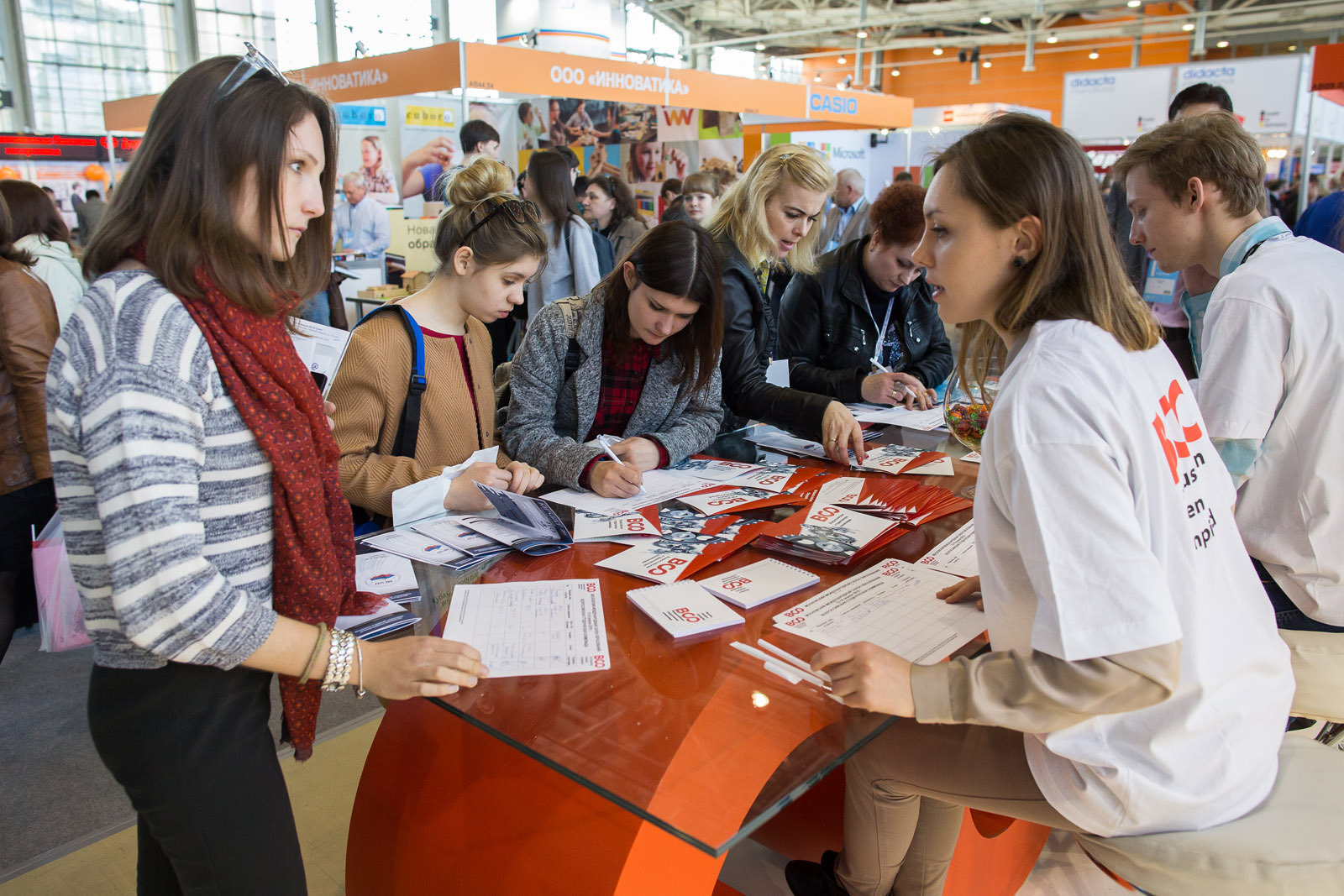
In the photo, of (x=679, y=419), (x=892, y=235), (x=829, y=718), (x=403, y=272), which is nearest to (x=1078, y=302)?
(x=829, y=718)

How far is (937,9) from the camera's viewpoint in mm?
17766

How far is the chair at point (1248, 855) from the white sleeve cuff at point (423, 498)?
Result: 124 centimetres

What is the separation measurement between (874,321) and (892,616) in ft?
6.04

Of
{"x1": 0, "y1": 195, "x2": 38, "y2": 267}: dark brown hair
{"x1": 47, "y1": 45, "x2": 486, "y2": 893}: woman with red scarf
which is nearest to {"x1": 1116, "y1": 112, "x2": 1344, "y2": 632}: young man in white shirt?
{"x1": 47, "y1": 45, "x2": 486, "y2": 893}: woman with red scarf

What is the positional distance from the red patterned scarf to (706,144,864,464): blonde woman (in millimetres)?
1322

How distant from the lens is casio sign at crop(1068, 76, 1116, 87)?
9.79m

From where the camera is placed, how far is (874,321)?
302 centimetres

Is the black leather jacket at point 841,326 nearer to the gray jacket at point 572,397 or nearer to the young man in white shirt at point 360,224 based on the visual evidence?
the gray jacket at point 572,397

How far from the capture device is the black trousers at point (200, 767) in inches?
41.6

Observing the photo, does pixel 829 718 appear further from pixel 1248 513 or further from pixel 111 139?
pixel 111 139

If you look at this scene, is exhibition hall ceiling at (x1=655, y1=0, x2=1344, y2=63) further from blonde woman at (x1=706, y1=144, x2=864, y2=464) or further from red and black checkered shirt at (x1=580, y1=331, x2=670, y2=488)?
red and black checkered shirt at (x1=580, y1=331, x2=670, y2=488)

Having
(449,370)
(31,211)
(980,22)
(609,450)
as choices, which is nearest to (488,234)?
(449,370)

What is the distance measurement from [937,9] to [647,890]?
1965cm

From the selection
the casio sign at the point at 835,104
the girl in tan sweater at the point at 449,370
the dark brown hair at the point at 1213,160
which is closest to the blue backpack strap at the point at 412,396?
the girl in tan sweater at the point at 449,370
